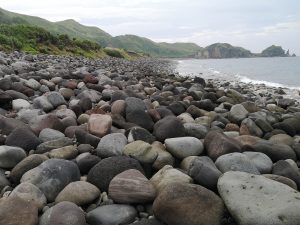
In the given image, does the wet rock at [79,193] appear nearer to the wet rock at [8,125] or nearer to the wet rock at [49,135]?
the wet rock at [49,135]

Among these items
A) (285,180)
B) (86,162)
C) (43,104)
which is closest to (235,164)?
(285,180)

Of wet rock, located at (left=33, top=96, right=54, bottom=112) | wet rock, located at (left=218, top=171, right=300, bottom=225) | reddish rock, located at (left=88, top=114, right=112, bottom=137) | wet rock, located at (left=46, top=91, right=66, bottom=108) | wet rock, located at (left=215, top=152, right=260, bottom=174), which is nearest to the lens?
wet rock, located at (left=218, top=171, right=300, bottom=225)

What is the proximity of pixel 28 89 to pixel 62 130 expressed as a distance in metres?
2.88

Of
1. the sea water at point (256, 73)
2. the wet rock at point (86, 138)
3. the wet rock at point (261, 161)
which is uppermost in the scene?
the wet rock at point (86, 138)

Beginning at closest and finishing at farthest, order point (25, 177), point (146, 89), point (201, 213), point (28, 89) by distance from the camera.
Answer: point (201, 213), point (25, 177), point (28, 89), point (146, 89)

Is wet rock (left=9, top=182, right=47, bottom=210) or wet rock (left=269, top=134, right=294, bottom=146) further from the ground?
wet rock (left=9, top=182, right=47, bottom=210)

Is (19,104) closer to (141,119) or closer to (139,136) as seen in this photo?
(141,119)

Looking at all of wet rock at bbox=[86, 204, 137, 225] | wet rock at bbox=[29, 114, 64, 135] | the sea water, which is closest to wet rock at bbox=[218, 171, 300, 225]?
wet rock at bbox=[86, 204, 137, 225]

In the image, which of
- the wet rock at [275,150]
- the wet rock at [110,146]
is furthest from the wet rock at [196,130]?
the wet rock at [110,146]

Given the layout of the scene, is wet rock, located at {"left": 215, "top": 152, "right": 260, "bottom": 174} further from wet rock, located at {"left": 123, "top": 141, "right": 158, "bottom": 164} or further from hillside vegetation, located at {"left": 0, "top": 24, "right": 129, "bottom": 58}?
hillside vegetation, located at {"left": 0, "top": 24, "right": 129, "bottom": 58}

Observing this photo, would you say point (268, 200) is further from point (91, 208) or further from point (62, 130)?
point (62, 130)

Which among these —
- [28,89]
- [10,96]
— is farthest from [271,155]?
[28,89]

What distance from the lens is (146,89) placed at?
38.0 feet

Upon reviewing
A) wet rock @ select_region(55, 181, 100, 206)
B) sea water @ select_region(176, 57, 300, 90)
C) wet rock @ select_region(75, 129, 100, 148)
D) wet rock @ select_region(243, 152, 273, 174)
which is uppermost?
wet rock @ select_region(75, 129, 100, 148)
